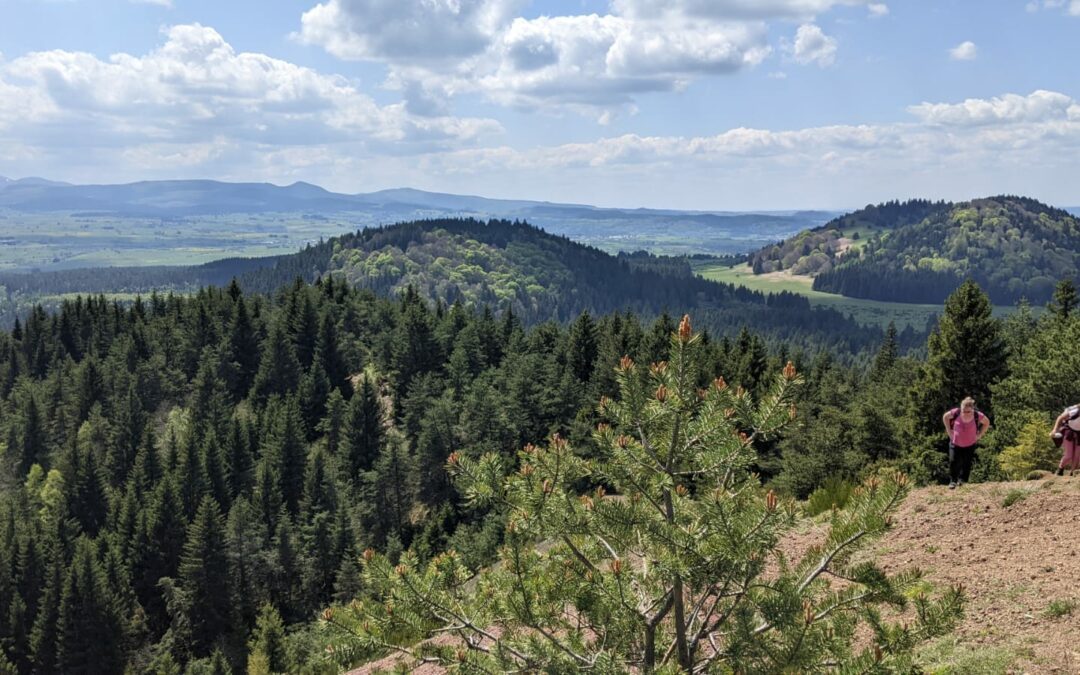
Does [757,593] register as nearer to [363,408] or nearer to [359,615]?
[359,615]

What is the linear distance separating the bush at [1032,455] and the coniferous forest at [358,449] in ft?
0.34

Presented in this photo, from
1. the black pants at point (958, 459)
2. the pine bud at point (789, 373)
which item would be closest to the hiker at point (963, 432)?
the black pants at point (958, 459)

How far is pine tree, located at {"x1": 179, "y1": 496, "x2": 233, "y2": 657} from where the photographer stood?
58906mm

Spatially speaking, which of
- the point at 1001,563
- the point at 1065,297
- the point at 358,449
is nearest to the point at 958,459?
the point at 1001,563

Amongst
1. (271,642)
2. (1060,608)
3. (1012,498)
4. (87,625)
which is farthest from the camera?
(87,625)

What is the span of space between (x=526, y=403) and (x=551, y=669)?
59.8 meters

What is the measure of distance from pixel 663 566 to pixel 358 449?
246 ft

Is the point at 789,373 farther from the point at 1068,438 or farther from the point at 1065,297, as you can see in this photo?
the point at 1065,297

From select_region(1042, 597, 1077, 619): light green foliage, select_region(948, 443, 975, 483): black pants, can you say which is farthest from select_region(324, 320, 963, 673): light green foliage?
select_region(948, 443, 975, 483): black pants

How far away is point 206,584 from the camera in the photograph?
6003 centimetres

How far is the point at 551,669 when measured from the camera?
6641 mm

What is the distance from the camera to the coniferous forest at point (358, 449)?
690 centimetres

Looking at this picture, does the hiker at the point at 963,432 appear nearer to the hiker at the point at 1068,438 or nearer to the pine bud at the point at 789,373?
the hiker at the point at 1068,438

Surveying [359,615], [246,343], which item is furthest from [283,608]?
[359,615]
